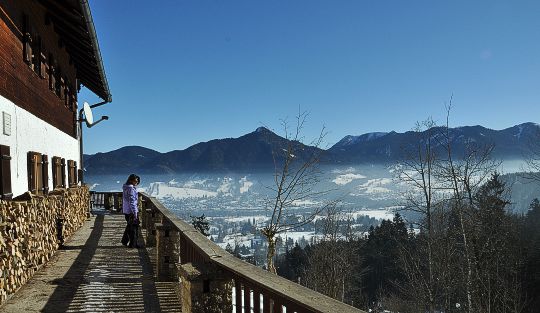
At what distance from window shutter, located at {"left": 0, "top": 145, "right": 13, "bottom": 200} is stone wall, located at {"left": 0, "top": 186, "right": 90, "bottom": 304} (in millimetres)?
289

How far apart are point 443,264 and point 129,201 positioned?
54.0ft

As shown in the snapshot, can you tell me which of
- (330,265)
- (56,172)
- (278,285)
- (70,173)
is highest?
(70,173)

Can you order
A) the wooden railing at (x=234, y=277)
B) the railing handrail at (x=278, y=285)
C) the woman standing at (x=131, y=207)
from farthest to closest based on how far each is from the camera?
the woman standing at (x=131, y=207) < the wooden railing at (x=234, y=277) < the railing handrail at (x=278, y=285)

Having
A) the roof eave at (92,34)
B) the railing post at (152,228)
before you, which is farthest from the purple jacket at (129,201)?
the roof eave at (92,34)

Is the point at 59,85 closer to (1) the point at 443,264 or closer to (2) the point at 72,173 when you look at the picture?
(2) the point at 72,173

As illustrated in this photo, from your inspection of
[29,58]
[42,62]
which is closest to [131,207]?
[29,58]

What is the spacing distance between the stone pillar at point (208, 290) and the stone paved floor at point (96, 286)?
2.28 meters

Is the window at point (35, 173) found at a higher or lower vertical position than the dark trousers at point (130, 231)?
higher

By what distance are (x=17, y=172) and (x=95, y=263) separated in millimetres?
2398

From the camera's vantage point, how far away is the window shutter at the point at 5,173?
300 inches

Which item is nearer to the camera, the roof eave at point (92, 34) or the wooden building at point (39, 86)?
the wooden building at point (39, 86)

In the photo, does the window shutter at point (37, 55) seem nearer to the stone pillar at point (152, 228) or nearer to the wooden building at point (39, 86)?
the wooden building at point (39, 86)

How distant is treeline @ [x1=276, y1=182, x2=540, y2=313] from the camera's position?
22.7 metres

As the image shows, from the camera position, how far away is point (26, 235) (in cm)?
798
